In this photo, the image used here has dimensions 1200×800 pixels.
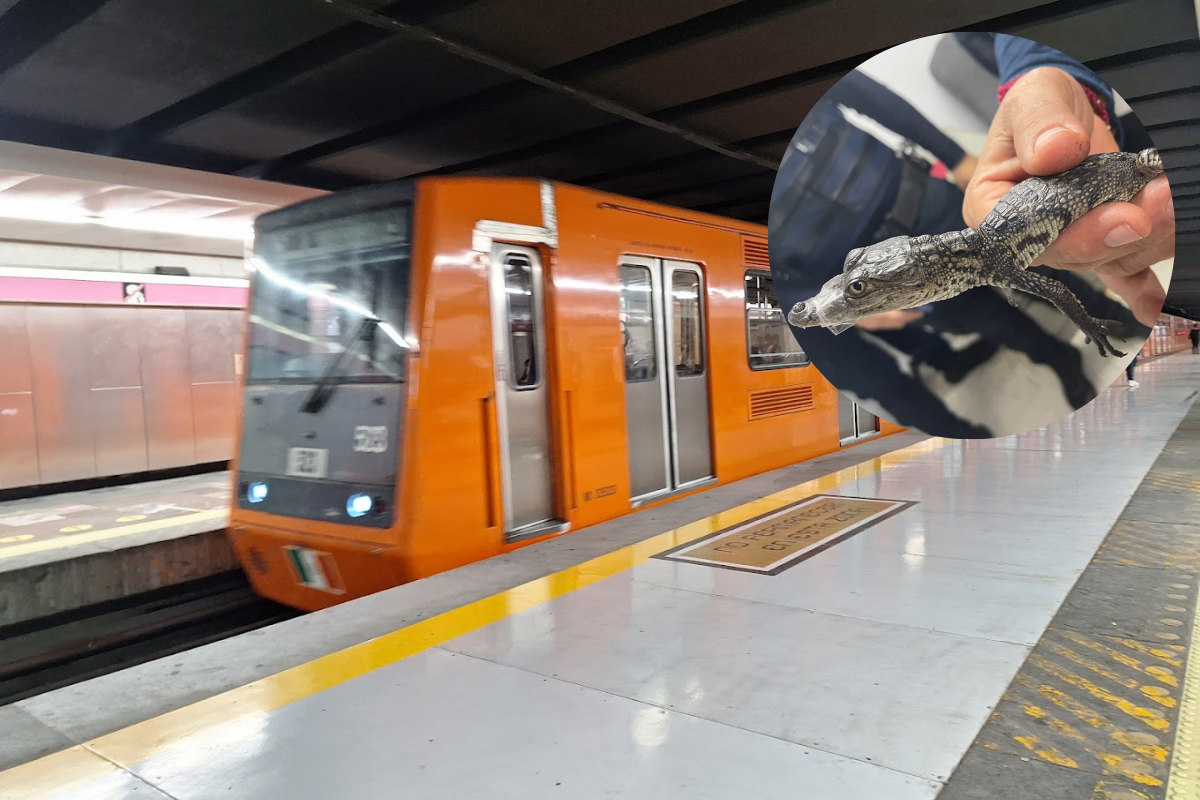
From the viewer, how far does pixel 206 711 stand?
2.86 metres

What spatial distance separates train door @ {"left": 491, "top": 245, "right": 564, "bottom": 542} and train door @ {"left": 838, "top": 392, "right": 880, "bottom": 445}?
454 cm

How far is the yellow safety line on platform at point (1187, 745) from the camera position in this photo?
6.88 ft

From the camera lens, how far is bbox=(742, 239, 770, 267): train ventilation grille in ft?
23.4

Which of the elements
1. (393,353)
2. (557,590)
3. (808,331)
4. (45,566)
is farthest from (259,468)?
(808,331)

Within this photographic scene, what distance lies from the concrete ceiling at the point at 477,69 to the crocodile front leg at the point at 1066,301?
6.38ft

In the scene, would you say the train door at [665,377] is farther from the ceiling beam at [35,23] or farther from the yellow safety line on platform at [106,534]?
the yellow safety line on platform at [106,534]

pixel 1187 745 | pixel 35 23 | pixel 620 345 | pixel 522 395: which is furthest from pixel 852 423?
pixel 35 23

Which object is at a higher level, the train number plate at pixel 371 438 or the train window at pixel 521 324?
the train window at pixel 521 324

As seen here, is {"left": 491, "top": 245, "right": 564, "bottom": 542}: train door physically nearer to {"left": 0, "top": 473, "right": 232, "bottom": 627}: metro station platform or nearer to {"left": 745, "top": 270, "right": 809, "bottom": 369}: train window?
{"left": 745, "top": 270, "right": 809, "bottom": 369}: train window

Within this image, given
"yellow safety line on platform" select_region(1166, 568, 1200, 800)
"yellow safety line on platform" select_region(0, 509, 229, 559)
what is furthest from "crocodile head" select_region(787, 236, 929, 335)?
"yellow safety line on platform" select_region(0, 509, 229, 559)

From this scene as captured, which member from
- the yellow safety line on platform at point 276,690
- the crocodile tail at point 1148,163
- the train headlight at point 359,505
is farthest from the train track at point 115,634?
the crocodile tail at point 1148,163

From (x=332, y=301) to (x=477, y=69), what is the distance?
68.6 inches

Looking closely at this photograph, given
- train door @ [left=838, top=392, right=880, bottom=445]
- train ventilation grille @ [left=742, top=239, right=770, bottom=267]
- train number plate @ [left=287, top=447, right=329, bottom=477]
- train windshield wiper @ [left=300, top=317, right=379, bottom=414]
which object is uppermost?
train ventilation grille @ [left=742, top=239, right=770, bottom=267]

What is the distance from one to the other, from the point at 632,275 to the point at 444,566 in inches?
104
